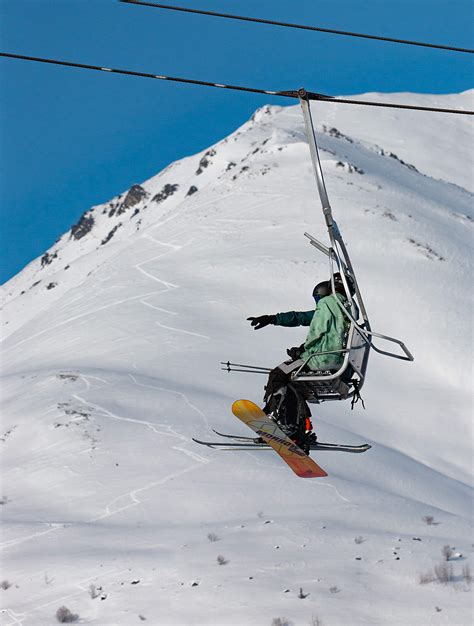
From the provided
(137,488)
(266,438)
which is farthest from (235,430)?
(266,438)

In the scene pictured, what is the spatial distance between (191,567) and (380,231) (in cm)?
4535

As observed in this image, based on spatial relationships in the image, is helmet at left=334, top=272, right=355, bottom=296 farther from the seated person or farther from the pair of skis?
the pair of skis

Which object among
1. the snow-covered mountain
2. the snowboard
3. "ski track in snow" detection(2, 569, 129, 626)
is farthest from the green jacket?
"ski track in snow" detection(2, 569, 129, 626)

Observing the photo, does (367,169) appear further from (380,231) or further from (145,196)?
(145,196)

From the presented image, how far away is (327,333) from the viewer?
1168cm

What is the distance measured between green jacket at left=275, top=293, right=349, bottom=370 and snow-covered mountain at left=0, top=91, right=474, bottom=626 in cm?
676

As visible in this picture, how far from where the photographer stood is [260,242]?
6191 cm

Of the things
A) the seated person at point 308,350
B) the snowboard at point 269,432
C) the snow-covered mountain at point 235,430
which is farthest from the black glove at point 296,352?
the snow-covered mountain at point 235,430

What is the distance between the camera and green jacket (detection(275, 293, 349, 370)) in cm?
1166

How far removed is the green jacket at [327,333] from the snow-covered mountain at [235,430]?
6756 mm

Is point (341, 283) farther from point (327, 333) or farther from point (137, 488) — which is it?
point (137, 488)

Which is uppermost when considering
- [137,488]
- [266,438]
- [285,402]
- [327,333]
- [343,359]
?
[137,488]

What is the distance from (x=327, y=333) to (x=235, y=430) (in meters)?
19.0

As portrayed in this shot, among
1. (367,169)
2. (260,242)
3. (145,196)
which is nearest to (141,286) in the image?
(260,242)
